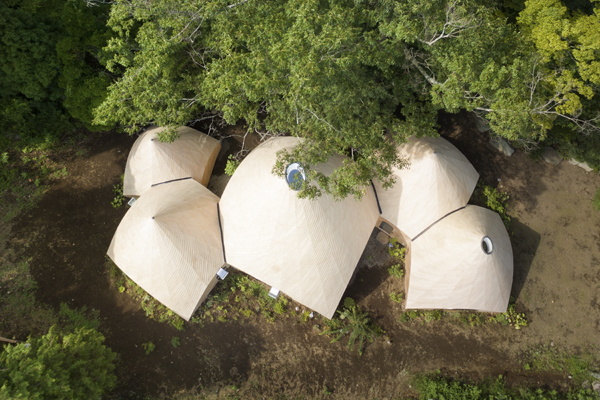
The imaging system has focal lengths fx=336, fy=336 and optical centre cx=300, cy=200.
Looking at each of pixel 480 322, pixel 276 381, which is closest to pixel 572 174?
pixel 480 322

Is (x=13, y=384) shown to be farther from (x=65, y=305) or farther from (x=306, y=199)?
(x=306, y=199)

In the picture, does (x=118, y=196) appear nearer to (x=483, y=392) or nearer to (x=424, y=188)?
(x=424, y=188)

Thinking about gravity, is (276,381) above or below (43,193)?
below

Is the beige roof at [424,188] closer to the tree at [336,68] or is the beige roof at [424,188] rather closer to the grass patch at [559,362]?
the tree at [336,68]

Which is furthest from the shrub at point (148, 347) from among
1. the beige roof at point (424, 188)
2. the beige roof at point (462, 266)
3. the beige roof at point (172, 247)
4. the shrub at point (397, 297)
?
the beige roof at point (424, 188)

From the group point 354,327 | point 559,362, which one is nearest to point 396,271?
point 354,327

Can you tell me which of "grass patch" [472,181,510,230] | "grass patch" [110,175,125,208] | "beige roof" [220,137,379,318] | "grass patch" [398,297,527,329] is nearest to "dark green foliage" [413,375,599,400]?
"grass patch" [398,297,527,329]

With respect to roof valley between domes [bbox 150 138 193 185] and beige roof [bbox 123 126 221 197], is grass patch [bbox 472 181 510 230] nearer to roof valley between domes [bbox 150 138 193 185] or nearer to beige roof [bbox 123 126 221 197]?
beige roof [bbox 123 126 221 197]
